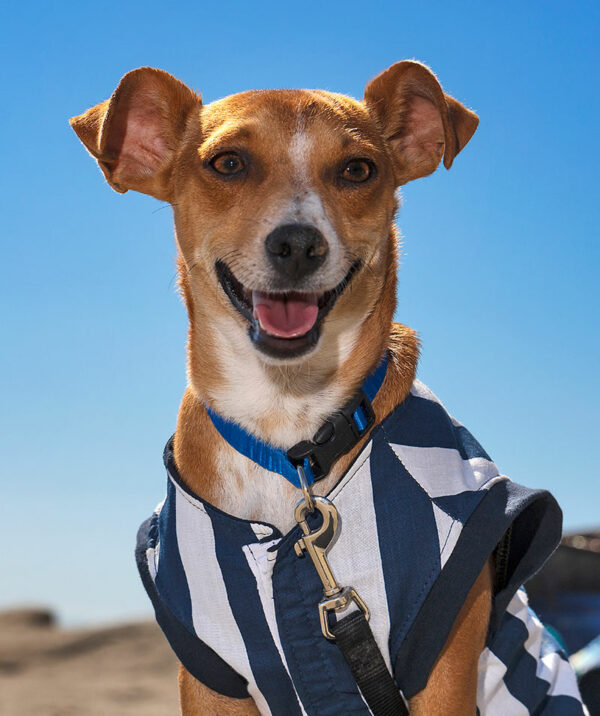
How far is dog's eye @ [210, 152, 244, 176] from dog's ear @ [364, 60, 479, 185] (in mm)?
768

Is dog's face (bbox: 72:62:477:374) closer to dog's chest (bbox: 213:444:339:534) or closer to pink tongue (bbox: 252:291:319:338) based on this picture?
pink tongue (bbox: 252:291:319:338)

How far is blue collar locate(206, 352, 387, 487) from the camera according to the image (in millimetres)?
2676

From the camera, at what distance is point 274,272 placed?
2689 millimetres

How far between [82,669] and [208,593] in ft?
21.1

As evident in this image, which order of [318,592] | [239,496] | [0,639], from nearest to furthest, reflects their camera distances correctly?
1. [318,592]
2. [239,496]
3. [0,639]

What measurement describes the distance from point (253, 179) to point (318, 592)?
1.45 m

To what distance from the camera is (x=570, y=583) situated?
5102 mm

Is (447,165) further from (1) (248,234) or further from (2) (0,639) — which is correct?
(2) (0,639)

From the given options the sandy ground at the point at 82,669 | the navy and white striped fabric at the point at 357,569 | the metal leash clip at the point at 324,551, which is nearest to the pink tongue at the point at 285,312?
the navy and white striped fabric at the point at 357,569

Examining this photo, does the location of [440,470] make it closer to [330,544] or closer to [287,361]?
[330,544]

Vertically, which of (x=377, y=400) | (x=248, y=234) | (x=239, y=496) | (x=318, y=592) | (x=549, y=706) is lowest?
(x=549, y=706)

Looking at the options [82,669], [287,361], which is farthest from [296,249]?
[82,669]

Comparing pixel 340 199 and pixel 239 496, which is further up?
pixel 340 199

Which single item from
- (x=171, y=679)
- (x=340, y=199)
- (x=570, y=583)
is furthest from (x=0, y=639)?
(x=340, y=199)
